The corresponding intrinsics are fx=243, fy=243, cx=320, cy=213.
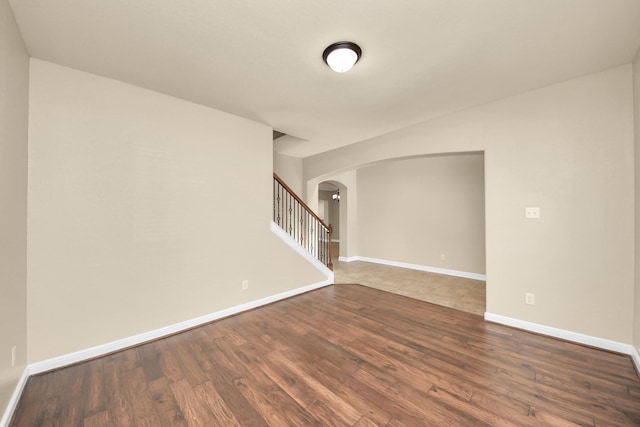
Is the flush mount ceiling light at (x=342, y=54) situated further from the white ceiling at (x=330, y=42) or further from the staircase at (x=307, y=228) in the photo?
the staircase at (x=307, y=228)

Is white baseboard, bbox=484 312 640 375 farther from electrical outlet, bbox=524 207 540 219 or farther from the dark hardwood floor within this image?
electrical outlet, bbox=524 207 540 219

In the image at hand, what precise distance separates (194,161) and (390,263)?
506 cm

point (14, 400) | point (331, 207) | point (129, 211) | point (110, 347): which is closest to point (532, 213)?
point (129, 211)

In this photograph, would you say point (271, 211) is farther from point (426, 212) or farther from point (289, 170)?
point (426, 212)

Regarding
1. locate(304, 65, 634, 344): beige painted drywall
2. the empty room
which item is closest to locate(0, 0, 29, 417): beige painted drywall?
the empty room

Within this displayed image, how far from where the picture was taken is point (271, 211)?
363cm

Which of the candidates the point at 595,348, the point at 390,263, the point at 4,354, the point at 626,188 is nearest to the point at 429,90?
the point at 626,188

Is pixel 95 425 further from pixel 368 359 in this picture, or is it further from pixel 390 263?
pixel 390 263

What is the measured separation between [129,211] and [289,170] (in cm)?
359

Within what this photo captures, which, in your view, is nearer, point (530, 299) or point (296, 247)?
point (530, 299)

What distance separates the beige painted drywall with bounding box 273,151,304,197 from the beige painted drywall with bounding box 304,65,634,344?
11.6 ft

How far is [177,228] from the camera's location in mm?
2746

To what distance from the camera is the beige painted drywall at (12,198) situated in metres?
1.51

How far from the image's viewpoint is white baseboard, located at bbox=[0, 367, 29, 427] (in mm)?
1495
